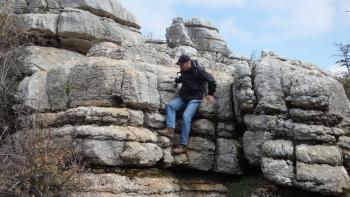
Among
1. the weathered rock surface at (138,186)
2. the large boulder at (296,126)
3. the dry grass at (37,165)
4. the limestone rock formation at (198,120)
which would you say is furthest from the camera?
the limestone rock formation at (198,120)

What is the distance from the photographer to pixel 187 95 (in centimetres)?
1176

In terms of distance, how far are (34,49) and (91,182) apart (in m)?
6.60

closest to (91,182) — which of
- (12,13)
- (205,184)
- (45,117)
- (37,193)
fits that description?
(37,193)

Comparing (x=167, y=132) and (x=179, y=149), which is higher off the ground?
(x=167, y=132)

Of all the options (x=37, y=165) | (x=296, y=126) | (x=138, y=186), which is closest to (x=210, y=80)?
Answer: (x=296, y=126)

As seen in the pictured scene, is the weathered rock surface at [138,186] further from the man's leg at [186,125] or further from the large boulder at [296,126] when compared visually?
the large boulder at [296,126]

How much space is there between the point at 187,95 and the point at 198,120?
0.81 meters

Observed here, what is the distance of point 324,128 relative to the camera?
10.9m

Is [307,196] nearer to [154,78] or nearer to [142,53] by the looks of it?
[154,78]

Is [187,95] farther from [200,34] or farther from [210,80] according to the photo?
[200,34]

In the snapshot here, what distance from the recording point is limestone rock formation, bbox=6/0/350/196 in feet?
34.4

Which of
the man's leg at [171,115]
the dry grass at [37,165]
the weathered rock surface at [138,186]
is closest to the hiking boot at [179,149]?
the man's leg at [171,115]

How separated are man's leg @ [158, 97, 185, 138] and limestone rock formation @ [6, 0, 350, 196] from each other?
21cm

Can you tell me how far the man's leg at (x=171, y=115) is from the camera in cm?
1142
